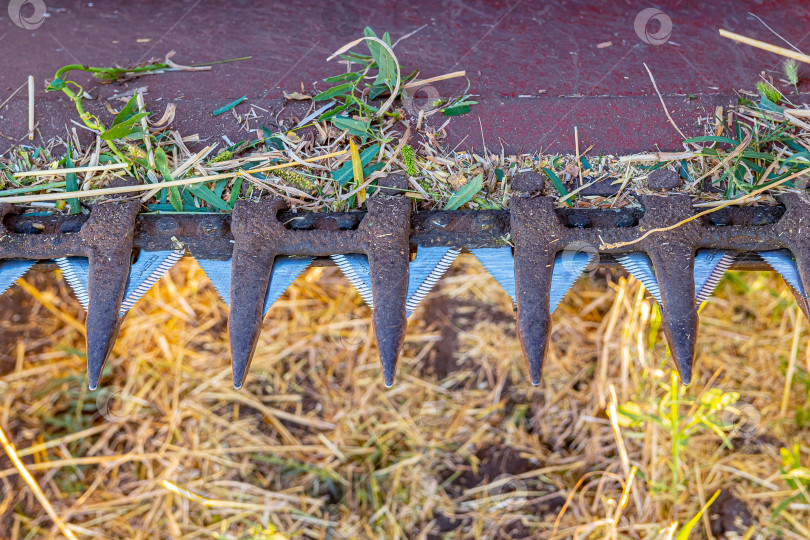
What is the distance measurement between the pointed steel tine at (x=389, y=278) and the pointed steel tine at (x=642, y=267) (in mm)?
347

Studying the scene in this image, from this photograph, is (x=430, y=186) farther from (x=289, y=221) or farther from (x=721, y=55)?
(x=721, y=55)

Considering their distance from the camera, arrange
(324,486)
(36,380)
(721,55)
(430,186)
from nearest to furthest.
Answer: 1. (430,186)
2. (721,55)
3. (324,486)
4. (36,380)

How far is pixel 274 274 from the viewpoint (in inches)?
36.7

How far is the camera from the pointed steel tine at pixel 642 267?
0.90m

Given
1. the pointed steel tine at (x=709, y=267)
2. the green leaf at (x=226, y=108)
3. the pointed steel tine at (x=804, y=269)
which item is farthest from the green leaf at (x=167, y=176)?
the pointed steel tine at (x=804, y=269)

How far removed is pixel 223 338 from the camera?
2055mm

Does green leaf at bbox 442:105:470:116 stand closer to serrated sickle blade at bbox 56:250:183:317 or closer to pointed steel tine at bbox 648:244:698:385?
pointed steel tine at bbox 648:244:698:385

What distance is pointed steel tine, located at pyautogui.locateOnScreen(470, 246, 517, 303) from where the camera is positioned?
0.93m

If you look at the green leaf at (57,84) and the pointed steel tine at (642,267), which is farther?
the green leaf at (57,84)

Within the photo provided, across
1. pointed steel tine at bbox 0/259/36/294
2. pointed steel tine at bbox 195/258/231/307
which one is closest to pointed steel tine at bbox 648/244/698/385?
pointed steel tine at bbox 195/258/231/307

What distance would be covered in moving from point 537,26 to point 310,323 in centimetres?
127

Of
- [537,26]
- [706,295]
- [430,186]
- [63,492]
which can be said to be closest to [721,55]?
[537,26]

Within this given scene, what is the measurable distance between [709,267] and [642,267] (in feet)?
0.35

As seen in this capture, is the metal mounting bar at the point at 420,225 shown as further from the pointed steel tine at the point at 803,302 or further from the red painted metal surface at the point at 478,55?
the red painted metal surface at the point at 478,55
